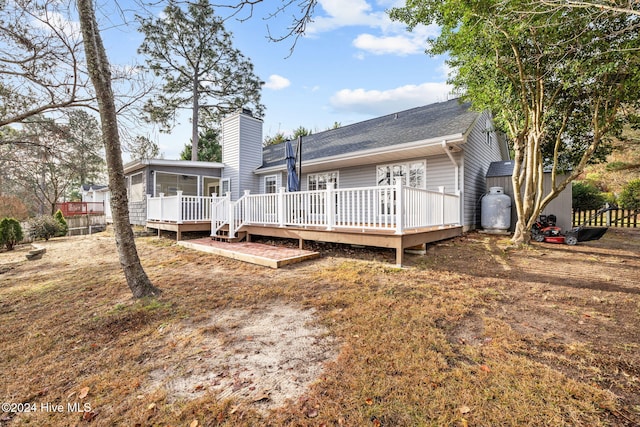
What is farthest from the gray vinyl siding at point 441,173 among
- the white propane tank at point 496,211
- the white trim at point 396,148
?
the white propane tank at point 496,211

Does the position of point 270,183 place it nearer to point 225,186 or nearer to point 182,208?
point 225,186

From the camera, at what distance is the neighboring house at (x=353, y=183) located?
627cm

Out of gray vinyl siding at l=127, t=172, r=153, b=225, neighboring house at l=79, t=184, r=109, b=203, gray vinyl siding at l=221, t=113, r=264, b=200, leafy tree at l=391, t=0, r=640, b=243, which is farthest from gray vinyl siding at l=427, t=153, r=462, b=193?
neighboring house at l=79, t=184, r=109, b=203

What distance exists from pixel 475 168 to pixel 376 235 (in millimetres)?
6260

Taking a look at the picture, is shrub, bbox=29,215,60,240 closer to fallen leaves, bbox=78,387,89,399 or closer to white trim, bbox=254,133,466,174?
white trim, bbox=254,133,466,174

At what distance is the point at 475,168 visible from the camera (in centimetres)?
971

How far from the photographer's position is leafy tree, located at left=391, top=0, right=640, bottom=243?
5.29m

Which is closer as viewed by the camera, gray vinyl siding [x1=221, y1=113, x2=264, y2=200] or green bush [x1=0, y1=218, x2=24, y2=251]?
green bush [x1=0, y1=218, x2=24, y2=251]

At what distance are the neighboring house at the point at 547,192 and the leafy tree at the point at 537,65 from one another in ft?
5.22

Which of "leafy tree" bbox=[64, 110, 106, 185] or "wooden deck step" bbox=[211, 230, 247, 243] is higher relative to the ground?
"leafy tree" bbox=[64, 110, 106, 185]

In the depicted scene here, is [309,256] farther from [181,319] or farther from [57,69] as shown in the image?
[57,69]

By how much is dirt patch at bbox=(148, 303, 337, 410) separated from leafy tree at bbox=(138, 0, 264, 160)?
16.4 meters

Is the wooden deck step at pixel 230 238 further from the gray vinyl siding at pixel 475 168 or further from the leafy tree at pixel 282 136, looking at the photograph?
the leafy tree at pixel 282 136

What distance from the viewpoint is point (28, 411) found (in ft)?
6.56
